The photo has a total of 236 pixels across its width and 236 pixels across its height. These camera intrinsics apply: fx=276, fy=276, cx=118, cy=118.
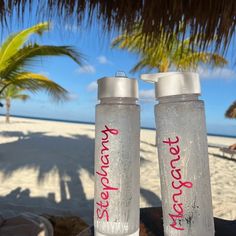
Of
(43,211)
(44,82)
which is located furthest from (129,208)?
(44,82)

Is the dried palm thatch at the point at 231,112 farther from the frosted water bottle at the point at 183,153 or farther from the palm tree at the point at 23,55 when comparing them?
the frosted water bottle at the point at 183,153

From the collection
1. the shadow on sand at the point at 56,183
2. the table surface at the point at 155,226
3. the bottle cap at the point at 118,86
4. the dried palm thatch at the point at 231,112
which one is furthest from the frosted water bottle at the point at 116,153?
the dried palm thatch at the point at 231,112

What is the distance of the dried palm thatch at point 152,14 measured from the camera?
1296 millimetres

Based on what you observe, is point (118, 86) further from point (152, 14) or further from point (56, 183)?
point (56, 183)

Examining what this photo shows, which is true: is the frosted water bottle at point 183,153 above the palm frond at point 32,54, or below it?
below

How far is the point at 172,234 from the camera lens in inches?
21.5

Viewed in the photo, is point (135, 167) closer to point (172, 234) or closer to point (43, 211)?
point (172, 234)

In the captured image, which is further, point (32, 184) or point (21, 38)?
point (21, 38)

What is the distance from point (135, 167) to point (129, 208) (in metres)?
0.09

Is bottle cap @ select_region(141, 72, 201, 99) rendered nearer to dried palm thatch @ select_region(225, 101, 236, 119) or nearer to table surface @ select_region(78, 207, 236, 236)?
table surface @ select_region(78, 207, 236, 236)

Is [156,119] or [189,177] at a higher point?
[156,119]

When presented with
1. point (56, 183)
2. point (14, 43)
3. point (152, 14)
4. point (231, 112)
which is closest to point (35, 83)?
point (14, 43)

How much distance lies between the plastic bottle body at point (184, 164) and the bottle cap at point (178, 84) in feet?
0.05

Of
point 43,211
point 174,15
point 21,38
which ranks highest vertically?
point 21,38
